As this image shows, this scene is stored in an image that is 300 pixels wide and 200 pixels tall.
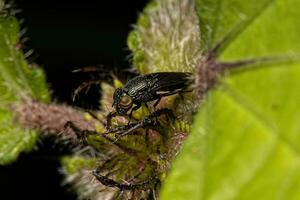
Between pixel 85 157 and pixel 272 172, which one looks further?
pixel 85 157

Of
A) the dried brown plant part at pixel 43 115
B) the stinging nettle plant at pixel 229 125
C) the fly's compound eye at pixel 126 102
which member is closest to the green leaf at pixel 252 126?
the stinging nettle plant at pixel 229 125

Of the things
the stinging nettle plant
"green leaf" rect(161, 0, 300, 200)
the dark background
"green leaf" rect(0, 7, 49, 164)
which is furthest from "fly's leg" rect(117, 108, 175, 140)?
the dark background

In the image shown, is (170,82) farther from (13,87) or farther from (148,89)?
(13,87)

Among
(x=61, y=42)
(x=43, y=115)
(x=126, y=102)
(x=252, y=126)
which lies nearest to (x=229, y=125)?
(x=252, y=126)

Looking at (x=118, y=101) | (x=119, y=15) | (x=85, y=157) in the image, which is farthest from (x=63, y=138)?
(x=119, y=15)

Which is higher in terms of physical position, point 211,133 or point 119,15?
point 119,15

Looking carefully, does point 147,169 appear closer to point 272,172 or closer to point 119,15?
point 272,172
